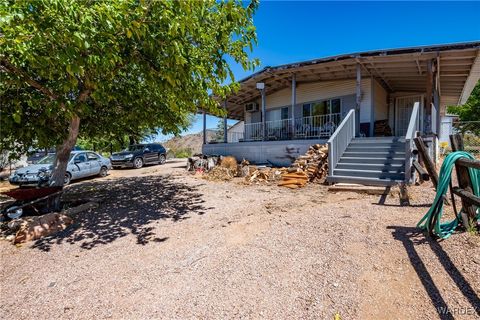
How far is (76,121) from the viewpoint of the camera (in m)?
6.09

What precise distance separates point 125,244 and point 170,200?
9.66 feet

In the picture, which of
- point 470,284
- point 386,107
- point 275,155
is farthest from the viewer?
point 386,107

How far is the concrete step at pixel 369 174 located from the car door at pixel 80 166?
11560 millimetres

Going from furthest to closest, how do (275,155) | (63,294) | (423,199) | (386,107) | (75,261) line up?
(386,107), (275,155), (423,199), (75,261), (63,294)

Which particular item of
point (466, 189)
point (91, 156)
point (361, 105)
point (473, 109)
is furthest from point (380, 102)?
point (473, 109)

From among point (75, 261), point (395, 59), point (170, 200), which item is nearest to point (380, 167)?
point (395, 59)

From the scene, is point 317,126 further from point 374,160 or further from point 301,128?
point 374,160

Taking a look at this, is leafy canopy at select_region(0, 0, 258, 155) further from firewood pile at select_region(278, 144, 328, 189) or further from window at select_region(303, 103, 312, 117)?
window at select_region(303, 103, 312, 117)

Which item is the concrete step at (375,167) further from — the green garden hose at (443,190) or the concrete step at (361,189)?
the green garden hose at (443,190)

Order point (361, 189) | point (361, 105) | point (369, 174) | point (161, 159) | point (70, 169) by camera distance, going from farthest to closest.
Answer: point (161, 159) < point (70, 169) < point (361, 105) < point (369, 174) < point (361, 189)

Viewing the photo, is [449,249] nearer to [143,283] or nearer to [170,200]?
[143,283]

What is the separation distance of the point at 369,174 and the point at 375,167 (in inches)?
15.7

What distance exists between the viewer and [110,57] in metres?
3.68

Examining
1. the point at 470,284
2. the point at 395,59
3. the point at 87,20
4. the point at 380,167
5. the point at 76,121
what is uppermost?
the point at 395,59
